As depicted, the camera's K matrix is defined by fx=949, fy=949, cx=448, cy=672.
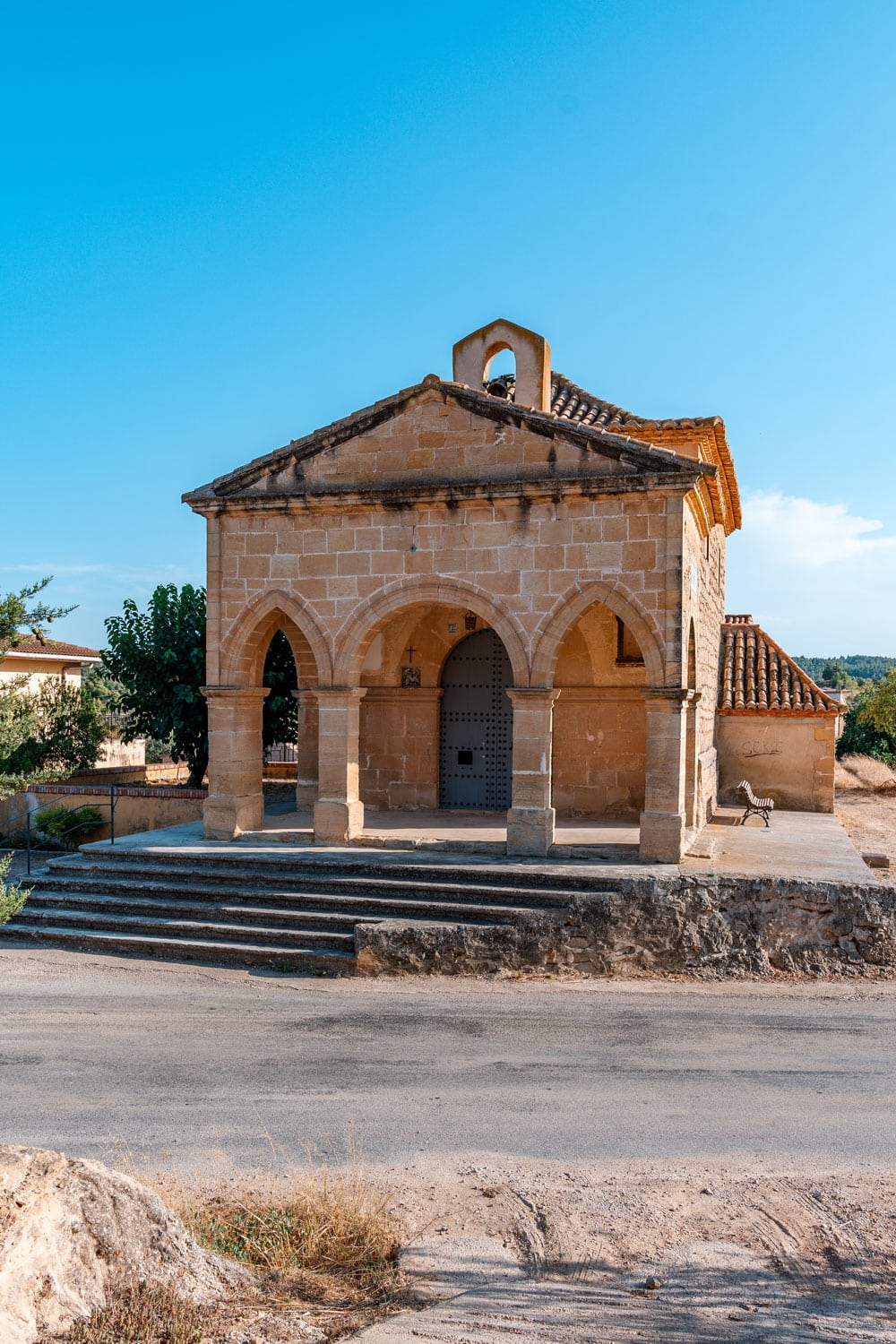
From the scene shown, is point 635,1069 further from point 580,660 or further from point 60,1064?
point 580,660

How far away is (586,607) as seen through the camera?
450 inches

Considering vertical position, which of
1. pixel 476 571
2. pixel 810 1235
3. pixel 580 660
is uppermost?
pixel 476 571

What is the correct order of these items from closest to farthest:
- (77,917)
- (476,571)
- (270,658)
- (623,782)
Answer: (77,917) → (476,571) → (623,782) → (270,658)

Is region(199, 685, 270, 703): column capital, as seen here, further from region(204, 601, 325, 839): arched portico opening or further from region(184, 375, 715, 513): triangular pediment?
region(184, 375, 715, 513): triangular pediment

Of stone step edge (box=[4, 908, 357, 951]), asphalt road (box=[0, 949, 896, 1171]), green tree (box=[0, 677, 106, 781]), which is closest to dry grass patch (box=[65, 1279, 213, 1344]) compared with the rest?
asphalt road (box=[0, 949, 896, 1171])

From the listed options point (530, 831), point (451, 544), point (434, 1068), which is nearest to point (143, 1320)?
point (434, 1068)

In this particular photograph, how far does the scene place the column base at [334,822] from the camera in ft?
39.9

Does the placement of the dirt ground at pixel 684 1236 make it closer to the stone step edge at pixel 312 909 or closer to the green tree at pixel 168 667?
the stone step edge at pixel 312 909

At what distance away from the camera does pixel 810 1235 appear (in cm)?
510

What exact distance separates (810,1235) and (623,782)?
9.44 metres

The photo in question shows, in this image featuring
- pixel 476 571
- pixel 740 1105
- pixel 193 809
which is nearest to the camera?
pixel 740 1105

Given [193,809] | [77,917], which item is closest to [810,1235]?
[77,917]

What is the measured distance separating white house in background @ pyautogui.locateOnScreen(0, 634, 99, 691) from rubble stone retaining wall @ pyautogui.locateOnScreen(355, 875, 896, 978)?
14717mm

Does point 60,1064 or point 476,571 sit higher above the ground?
point 476,571
